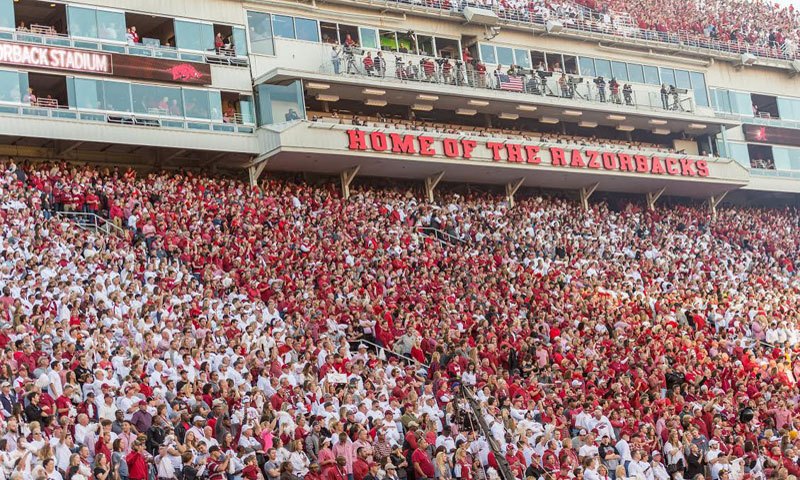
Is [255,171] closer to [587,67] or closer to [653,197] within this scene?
[587,67]

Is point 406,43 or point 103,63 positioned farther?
point 406,43

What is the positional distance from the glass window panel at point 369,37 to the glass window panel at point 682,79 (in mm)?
13663

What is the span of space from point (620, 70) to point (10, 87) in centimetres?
2314

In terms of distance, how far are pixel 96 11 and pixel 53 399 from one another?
18.7m

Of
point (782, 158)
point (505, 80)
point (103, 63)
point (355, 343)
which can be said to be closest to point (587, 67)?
point (505, 80)

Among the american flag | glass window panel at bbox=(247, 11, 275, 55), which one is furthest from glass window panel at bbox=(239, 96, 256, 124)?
the american flag

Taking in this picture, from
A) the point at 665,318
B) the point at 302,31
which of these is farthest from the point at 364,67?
the point at 665,318

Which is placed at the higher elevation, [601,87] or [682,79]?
[682,79]

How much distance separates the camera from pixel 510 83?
136 feet

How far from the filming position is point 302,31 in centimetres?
3778

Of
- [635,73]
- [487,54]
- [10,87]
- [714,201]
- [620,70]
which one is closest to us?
[10,87]

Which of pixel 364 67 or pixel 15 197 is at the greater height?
pixel 364 67

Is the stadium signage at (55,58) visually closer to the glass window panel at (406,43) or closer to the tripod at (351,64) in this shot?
the tripod at (351,64)

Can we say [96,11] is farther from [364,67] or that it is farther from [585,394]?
[585,394]
